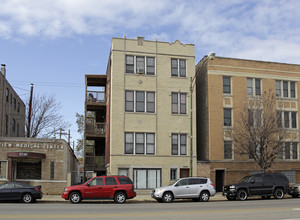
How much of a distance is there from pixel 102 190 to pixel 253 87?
61.5ft

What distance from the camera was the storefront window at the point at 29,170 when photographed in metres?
28.6

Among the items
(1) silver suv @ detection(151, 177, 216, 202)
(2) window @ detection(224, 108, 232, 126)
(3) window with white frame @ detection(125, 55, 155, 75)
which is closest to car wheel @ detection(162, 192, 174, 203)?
(1) silver suv @ detection(151, 177, 216, 202)

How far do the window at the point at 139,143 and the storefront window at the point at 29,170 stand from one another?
7.07 meters

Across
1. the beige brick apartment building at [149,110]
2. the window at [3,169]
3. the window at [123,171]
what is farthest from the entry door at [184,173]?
the window at [3,169]

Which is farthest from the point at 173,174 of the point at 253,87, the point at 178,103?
the point at 253,87

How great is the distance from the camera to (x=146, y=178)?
30.3 meters

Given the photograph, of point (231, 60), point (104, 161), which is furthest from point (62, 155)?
point (231, 60)

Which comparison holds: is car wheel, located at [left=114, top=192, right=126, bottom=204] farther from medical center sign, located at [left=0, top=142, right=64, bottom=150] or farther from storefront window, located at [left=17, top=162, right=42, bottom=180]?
storefront window, located at [left=17, top=162, right=42, bottom=180]

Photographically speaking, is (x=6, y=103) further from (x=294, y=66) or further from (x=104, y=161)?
(x=294, y=66)

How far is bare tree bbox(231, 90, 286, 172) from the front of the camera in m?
28.2

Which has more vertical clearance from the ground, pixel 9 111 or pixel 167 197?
pixel 9 111

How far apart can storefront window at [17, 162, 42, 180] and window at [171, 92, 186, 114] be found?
11956 millimetres

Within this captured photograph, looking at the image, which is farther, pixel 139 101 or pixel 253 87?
pixel 253 87

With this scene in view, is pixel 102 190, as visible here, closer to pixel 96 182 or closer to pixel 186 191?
pixel 96 182
